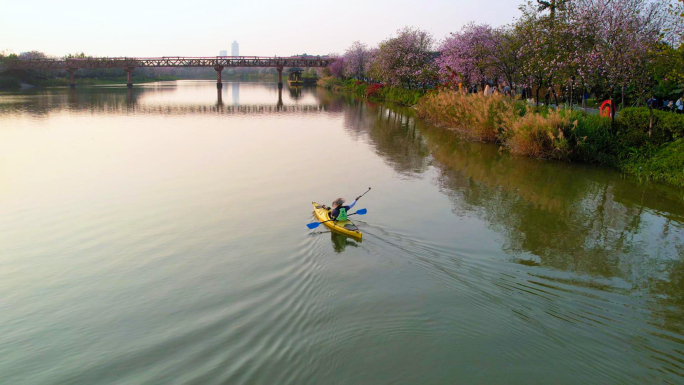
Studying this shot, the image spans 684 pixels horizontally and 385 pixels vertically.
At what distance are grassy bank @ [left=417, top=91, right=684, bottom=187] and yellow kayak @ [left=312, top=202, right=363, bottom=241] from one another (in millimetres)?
12077

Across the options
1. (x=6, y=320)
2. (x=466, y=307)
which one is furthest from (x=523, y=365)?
(x=6, y=320)

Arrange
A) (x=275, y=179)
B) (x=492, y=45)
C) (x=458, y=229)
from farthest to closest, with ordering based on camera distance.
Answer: (x=492, y=45) < (x=275, y=179) < (x=458, y=229)

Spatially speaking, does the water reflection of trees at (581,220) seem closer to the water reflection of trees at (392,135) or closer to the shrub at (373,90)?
the water reflection of trees at (392,135)

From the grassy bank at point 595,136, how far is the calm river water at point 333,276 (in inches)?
51.6

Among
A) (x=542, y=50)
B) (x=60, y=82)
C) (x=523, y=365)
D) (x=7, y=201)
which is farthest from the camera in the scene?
(x=60, y=82)

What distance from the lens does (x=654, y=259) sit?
10648mm

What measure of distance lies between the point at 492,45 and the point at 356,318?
29.9 m

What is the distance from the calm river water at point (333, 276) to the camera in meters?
6.83

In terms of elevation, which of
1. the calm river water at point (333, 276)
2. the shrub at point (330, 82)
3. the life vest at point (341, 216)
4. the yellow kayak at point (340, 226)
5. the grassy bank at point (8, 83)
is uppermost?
the shrub at point (330, 82)

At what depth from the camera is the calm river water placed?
6.83 meters

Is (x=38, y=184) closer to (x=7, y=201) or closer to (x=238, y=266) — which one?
(x=7, y=201)

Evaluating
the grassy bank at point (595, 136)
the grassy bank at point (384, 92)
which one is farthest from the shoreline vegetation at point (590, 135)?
the grassy bank at point (384, 92)

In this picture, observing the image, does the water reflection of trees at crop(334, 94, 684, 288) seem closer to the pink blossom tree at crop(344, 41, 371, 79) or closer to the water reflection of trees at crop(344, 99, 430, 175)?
the water reflection of trees at crop(344, 99, 430, 175)

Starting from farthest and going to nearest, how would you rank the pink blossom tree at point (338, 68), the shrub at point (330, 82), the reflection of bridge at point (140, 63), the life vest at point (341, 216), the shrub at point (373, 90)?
the pink blossom tree at point (338, 68) → the shrub at point (330, 82) → the reflection of bridge at point (140, 63) → the shrub at point (373, 90) → the life vest at point (341, 216)
